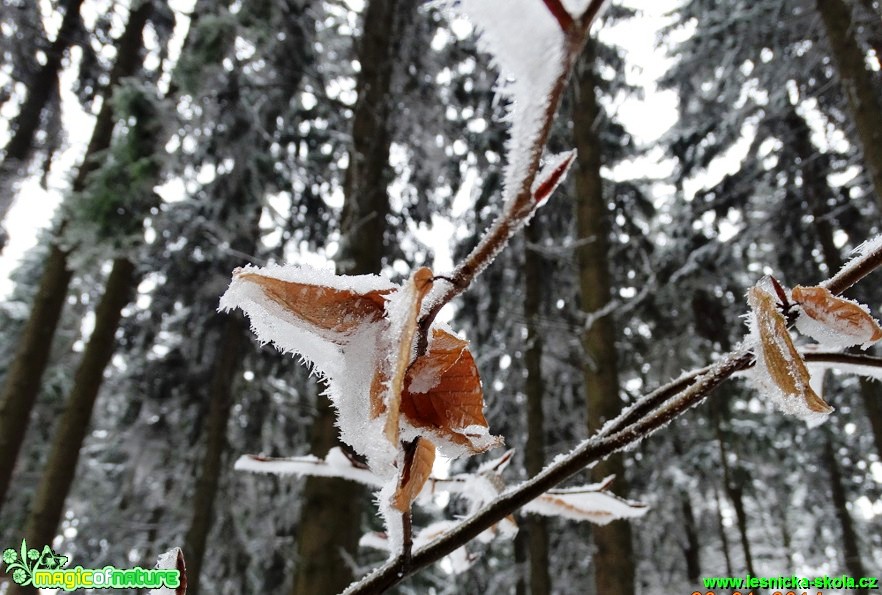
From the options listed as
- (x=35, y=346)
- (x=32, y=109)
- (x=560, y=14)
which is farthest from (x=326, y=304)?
(x=32, y=109)

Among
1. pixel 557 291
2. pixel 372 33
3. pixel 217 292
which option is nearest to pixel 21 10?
pixel 217 292

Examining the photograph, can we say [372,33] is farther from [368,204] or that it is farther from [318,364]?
[318,364]

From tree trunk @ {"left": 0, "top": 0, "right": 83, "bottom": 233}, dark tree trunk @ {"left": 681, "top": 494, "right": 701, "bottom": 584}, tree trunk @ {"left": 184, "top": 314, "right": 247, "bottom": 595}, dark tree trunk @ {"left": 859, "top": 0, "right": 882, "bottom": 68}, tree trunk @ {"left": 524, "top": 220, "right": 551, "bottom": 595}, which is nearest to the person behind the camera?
dark tree trunk @ {"left": 859, "top": 0, "right": 882, "bottom": 68}

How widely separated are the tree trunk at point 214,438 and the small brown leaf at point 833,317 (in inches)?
254

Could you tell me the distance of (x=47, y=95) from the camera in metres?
7.10

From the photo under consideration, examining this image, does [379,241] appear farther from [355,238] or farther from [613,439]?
[613,439]

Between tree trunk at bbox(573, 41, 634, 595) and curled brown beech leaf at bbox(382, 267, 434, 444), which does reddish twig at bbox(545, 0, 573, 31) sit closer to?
curled brown beech leaf at bbox(382, 267, 434, 444)

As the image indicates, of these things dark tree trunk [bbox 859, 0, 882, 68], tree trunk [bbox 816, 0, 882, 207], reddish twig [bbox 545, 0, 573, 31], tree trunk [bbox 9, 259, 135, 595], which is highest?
dark tree trunk [bbox 859, 0, 882, 68]

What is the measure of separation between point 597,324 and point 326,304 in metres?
4.68

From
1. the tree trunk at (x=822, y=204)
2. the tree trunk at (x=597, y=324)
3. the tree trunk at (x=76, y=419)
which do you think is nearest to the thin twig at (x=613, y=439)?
the tree trunk at (x=597, y=324)

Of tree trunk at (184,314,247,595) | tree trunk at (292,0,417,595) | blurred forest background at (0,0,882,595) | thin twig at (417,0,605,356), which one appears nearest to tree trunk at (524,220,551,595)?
blurred forest background at (0,0,882,595)

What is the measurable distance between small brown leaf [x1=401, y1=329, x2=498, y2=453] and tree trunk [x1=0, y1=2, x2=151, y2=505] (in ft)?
19.0

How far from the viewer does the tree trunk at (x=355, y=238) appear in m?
3.27

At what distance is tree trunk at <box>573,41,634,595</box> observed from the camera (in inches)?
163
